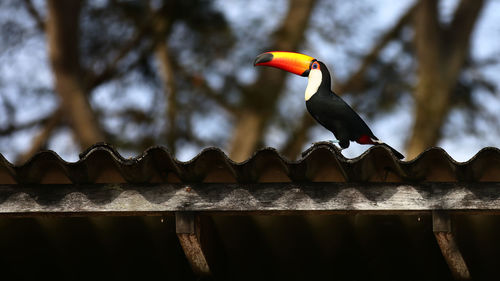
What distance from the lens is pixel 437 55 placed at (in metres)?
13.1

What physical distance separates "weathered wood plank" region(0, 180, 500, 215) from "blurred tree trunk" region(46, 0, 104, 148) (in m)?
7.68

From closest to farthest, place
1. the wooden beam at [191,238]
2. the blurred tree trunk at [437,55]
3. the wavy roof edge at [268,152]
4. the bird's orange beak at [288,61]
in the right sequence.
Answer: the wavy roof edge at [268,152]
the wooden beam at [191,238]
the bird's orange beak at [288,61]
the blurred tree trunk at [437,55]

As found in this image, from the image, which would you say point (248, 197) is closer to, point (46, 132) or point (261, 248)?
point (261, 248)

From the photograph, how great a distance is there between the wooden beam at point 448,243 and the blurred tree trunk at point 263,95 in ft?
28.5

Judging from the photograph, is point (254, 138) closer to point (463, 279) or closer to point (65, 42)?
point (65, 42)

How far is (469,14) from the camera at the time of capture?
1363 centimetres

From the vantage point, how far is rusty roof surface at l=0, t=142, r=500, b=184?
3705mm

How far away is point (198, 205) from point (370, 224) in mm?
847

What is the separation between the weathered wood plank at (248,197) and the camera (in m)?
3.71

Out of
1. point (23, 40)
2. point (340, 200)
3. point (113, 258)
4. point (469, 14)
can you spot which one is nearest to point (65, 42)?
point (23, 40)

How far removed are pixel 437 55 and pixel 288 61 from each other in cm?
834

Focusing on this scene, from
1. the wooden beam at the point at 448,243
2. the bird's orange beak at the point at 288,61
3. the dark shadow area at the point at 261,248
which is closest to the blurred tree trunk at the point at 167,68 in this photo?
the bird's orange beak at the point at 288,61

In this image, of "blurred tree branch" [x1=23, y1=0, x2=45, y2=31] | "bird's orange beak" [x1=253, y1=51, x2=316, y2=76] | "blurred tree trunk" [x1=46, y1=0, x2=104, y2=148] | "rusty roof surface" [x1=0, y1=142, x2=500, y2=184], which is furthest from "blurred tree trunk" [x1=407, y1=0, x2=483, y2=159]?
"rusty roof surface" [x1=0, y1=142, x2=500, y2=184]

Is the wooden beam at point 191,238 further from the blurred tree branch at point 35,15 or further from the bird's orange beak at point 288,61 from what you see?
the blurred tree branch at point 35,15
